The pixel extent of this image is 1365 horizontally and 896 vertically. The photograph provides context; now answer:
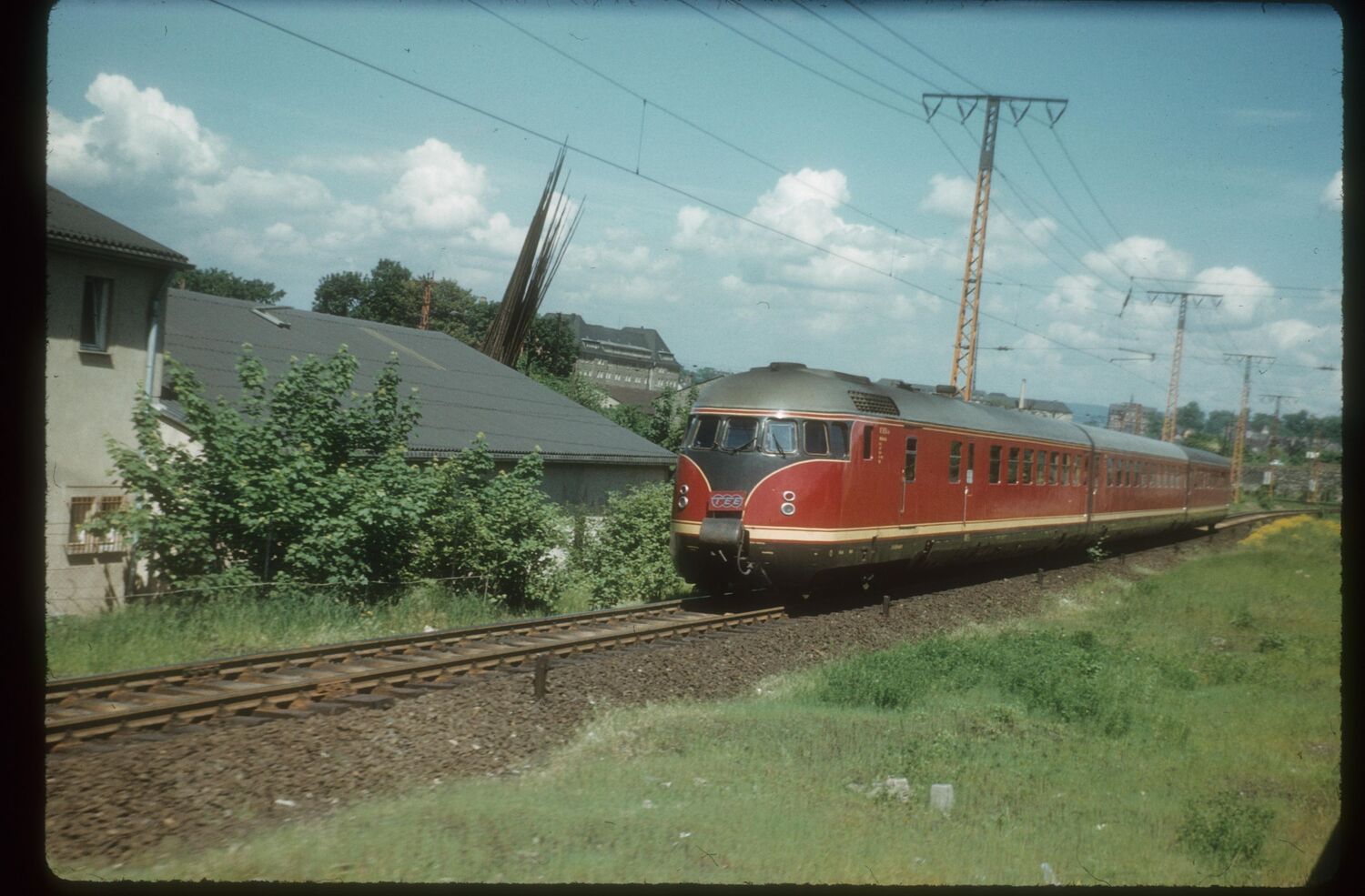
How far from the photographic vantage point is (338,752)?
24.9 ft

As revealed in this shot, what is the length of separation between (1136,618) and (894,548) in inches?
200

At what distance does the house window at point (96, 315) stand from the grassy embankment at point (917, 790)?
10842 mm

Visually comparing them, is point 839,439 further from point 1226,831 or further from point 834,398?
point 1226,831

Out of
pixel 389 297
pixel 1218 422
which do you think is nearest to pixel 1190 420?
pixel 1218 422

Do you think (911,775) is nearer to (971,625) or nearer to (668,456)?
(971,625)

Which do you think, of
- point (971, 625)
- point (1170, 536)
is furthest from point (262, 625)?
point (1170, 536)

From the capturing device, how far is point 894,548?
1619 cm

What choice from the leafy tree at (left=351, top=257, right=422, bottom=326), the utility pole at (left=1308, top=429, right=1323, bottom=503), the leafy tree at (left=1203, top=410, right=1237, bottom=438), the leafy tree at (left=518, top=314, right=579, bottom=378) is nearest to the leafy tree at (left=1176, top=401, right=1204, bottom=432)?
the leafy tree at (left=1203, top=410, right=1237, bottom=438)

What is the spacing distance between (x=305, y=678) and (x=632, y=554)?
10106 millimetres

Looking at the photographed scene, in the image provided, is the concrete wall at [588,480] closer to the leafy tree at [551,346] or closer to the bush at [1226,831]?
the bush at [1226,831]

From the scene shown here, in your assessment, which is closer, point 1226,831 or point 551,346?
point 1226,831

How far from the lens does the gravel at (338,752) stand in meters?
5.95

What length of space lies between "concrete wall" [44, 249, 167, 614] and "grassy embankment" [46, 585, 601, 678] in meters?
1.58

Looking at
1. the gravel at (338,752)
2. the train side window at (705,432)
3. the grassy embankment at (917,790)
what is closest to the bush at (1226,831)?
the grassy embankment at (917,790)
